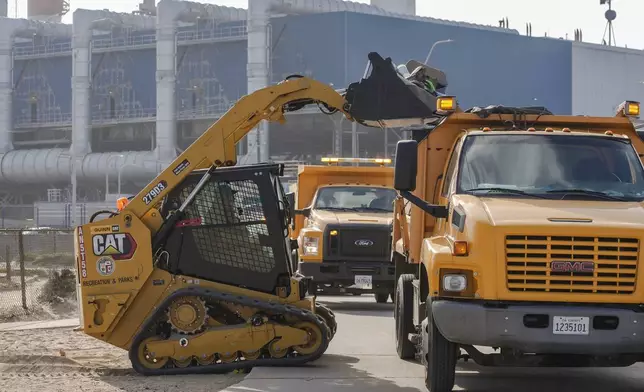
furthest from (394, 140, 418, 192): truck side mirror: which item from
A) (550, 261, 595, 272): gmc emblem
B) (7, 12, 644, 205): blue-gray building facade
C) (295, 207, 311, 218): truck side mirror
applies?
(7, 12, 644, 205): blue-gray building facade

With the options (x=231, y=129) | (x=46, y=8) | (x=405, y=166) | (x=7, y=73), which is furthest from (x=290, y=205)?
(x=46, y=8)

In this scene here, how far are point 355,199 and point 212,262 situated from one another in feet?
30.7

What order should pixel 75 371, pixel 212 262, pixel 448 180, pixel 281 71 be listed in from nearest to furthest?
1. pixel 448 180
2. pixel 212 262
3. pixel 75 371
4. pixel 281 71

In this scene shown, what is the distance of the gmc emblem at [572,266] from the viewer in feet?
30.5

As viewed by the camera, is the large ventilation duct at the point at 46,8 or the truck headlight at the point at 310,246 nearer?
the truck headlight at the point at 310,246

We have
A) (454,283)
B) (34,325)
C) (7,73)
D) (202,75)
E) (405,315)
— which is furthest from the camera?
(7,73)

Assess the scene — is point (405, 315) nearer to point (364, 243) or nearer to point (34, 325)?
point (364, 243)

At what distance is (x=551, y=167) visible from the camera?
1064 cm

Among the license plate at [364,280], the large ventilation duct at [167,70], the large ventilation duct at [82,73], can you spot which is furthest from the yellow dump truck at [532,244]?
the large ventilation duct at [82,73]

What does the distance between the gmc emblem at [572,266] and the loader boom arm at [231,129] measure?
15.3 feet

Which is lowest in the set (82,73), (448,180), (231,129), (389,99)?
(448,180)

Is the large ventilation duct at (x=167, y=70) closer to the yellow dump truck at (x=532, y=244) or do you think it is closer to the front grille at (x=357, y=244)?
the front grille at (x=357, y=244)

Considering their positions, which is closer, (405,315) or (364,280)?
(405,315)

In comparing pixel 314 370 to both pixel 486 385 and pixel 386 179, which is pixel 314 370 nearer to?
pixel 486 385
